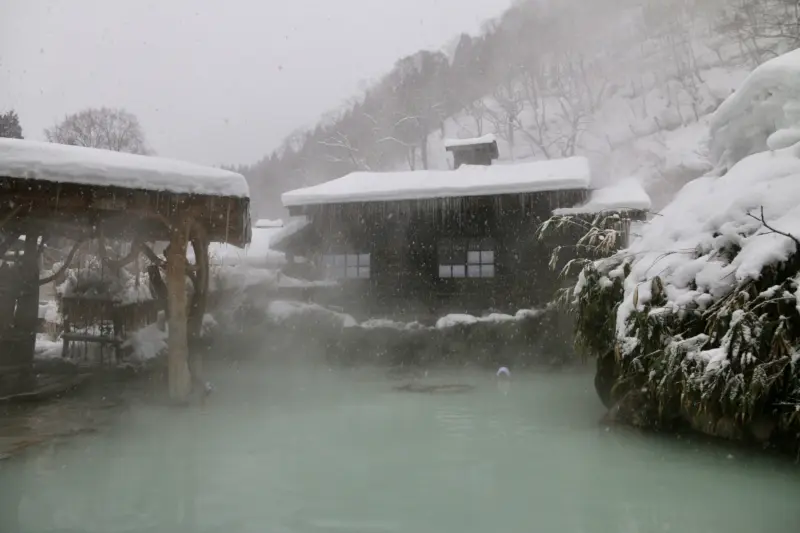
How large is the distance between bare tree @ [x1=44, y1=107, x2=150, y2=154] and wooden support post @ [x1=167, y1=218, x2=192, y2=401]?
90.3 ft

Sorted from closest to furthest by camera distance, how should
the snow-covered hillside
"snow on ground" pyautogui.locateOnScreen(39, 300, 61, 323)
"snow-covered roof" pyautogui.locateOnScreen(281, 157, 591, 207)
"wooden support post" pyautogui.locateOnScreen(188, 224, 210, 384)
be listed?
"wooden support post" pyautogui.locateOnScreen(188, 224, 210, 384), "snow-covered roof" pyautogui.locateOnScreen(281, 157, 591, 207), "snow on ground" pyautogui.locateOnScreen(39, 300, 61, 323), the snow-covered hillside

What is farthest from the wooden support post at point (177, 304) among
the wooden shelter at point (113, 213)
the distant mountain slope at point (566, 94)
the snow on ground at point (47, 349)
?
the distant mountain slope at point (566, 94)

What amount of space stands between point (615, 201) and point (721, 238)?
25.7 ft

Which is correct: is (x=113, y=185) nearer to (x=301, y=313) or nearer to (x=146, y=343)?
(x=146, y=343)

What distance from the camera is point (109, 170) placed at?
7.07 metres

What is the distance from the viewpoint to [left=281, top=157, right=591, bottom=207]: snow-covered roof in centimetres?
1458

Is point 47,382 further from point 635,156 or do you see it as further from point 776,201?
point 635,156

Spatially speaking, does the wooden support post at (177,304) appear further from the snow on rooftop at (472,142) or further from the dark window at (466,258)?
the snow on rooftop at (472,142)

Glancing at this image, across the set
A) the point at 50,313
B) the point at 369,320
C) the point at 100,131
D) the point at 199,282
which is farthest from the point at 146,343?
the point at 100,131

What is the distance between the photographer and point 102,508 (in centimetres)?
470

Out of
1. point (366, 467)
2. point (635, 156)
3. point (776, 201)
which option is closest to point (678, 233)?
point (776, 201)

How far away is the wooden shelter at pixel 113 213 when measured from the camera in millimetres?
6934

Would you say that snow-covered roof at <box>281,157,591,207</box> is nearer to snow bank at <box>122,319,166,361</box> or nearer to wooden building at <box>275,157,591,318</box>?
wooden building at <box>275,157,591,318</box>

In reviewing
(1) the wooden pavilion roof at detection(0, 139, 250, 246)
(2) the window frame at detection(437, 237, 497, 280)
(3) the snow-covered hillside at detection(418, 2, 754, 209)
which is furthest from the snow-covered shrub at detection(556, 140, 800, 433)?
(3) the snow-covered hillside at detection(418, 2, 754, 209)
